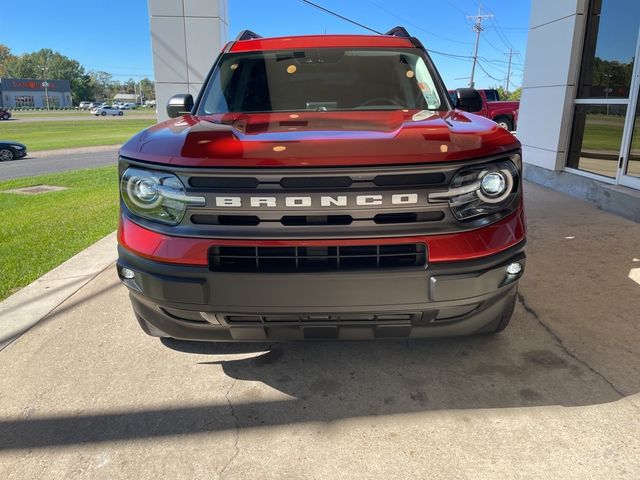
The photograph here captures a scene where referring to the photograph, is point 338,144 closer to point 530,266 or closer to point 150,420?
point 150,420

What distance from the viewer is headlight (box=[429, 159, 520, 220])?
2.13 m

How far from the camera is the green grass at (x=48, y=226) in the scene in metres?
4.78

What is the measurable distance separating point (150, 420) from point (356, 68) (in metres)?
2.73

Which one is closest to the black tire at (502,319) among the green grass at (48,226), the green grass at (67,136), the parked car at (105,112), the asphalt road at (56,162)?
the green grass at (48,226)

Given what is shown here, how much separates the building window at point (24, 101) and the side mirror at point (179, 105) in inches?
4866

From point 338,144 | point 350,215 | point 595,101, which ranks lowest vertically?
point 350,215

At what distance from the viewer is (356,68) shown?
145 inches

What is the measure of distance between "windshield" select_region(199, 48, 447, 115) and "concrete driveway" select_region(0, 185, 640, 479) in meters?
1.63

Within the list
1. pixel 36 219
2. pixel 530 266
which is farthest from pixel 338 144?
pixel 36 219

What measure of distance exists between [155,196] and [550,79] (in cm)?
765

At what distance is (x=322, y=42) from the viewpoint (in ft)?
12.6

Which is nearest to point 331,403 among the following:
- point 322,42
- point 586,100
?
point 322,42

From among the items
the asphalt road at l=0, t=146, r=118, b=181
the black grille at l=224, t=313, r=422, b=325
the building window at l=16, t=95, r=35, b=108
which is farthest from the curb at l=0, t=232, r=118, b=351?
the building window at l=16, t=95, r=35, b=108

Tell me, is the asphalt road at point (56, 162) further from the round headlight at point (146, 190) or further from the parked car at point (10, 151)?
the round headlight at point (146, 190)
